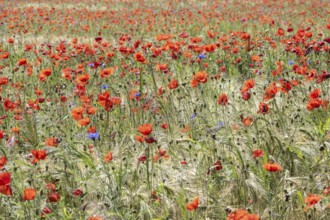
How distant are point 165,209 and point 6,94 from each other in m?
3.25

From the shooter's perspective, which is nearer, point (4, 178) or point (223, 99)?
point (4, 178)

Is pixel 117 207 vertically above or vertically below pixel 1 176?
below

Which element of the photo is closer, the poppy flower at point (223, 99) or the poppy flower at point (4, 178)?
the poppy flower at point (4, 178)

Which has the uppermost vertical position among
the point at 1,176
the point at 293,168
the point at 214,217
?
the point at 1,176

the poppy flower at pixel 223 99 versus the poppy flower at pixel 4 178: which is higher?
the poppy flower at pixel 223 99

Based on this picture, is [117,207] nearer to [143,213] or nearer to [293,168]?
[143,213]

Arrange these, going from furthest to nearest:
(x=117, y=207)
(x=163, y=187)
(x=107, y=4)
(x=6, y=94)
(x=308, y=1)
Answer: (x=107, y=4) → (x=308, y=1) → (x=6, y=94) → (x=163, y=187) → (x=117, y=207)

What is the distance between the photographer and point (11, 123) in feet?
13.1

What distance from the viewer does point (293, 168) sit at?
2746 millimetres

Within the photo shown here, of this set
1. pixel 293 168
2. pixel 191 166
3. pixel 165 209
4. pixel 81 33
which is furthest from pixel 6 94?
pixel 81 33

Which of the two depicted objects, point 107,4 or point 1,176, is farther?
point 107,4

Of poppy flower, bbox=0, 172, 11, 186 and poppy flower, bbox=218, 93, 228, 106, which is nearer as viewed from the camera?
poppy flower, bbox=0, 172, 11, 186

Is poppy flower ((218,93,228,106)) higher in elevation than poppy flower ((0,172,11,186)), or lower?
higher

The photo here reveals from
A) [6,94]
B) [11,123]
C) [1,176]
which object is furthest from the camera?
[6,94]
